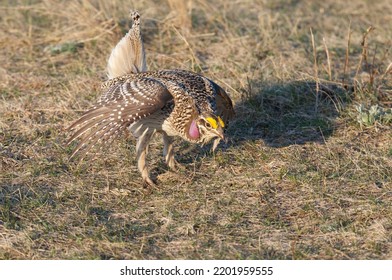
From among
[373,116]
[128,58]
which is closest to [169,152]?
[128,58]

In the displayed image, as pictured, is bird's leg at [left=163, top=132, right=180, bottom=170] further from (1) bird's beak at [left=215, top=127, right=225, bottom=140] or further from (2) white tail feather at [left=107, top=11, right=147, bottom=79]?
(2) white tail feather at [left=107, top=11, right=147, bottom=79]

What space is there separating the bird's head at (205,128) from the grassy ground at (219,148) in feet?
1.26

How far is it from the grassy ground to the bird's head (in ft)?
1.26

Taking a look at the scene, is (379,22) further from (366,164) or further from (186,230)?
(186,230)

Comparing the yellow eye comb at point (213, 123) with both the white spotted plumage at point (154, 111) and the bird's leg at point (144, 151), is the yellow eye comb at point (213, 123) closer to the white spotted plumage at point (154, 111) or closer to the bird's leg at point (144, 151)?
the white spotted plumage at point (154, 111)

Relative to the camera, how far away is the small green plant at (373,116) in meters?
6.30

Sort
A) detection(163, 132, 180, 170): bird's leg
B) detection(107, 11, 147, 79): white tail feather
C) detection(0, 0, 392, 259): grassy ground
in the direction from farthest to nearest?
detection(107, 11, 147, 79): white tail feather
detection(163, 132, 180, 170): bird's leg
detection(0, 0, 392, 259): grassy ground

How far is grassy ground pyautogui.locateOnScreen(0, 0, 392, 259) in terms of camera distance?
485cm

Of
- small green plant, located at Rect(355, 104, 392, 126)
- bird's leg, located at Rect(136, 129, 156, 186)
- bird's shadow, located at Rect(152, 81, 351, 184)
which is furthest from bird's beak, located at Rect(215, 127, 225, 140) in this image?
small green plant, located at Rect(355, 104, 392, 126)

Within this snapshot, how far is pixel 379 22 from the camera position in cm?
885

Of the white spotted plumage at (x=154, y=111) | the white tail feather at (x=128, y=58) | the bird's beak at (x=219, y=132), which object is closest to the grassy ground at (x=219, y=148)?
the white spotted plumage at (x=154, y=111)

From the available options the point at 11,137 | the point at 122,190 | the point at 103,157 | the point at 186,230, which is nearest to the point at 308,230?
the point at 186,230

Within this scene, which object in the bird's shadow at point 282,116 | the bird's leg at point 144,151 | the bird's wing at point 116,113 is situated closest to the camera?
the bird's wing at point 116,113

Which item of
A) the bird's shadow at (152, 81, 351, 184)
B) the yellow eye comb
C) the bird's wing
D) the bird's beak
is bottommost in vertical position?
the bird's shadow at (152, 81, 351, 184)
